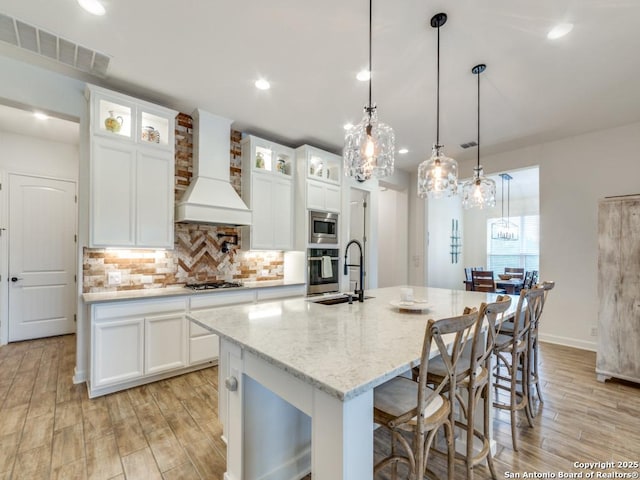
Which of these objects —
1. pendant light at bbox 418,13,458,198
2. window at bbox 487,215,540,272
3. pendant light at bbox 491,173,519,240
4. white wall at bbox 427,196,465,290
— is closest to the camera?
pendant light at bbox 418,13,458,198

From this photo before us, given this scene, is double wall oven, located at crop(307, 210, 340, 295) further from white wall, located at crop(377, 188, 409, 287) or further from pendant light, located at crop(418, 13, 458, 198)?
white wall, located at crop(377, 188, 409, 287)

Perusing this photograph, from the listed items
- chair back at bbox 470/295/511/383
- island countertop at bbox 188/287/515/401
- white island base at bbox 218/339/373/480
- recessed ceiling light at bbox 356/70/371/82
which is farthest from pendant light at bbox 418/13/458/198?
white island base at bbox 218/339/373/480

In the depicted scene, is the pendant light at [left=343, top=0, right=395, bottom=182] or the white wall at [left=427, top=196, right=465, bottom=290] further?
the white wall at [left=427, top=196, right=465, bottom=290]

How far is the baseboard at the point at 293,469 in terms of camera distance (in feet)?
5.39

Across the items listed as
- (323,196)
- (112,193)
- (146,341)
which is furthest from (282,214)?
(146,341)

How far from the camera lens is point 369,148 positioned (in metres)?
2.19

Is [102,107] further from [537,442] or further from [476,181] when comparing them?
[537,442]

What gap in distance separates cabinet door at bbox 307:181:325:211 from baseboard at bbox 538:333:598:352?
382cm

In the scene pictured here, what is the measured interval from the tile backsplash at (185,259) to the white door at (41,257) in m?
2.17

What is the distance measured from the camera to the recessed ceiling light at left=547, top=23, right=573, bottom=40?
2.09 metres

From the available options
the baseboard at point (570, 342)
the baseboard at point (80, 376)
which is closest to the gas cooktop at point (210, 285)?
the baseboard at point (80, 376)

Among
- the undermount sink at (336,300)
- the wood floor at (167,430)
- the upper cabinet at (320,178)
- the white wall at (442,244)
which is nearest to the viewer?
the wood floor at (167,430)

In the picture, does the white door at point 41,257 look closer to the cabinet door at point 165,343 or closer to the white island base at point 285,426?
the cabinet door at point 165,343

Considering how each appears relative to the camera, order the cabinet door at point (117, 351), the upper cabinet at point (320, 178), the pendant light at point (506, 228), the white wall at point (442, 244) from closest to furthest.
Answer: the cabinet door at point (117, 351) < the upper cabinet at point (320, 178) < the white wall at point (442, 244) < the pendant light at point (506, 228)
